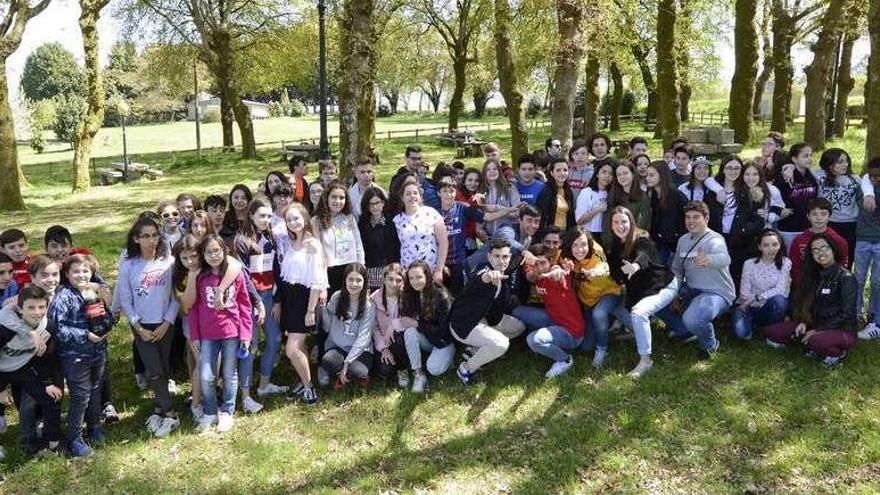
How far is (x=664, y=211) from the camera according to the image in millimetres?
6930

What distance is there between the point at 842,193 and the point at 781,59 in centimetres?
1761

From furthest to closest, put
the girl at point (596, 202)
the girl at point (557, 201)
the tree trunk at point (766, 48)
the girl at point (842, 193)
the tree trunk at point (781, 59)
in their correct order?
the tree trunk at point (766, 48), the tree trunk at point (781, 59), the girl at point (557, 201), the girl at point (596, 202), the girl at point (842, 193)

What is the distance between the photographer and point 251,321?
571 centimetres

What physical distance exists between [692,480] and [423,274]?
274 cm

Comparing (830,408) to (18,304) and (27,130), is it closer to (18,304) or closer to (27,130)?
(18,304)

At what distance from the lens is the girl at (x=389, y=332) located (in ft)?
20.3

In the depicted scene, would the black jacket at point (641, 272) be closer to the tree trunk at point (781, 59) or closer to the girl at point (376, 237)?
the girl at point (376, 237)

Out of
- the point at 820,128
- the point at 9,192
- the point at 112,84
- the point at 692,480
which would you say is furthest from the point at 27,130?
the point at 692,480

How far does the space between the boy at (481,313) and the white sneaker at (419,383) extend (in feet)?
1.13

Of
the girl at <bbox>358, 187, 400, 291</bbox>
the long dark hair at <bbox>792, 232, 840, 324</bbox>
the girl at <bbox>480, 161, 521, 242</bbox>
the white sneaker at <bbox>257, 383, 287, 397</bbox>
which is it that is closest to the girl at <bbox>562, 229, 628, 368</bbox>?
the girl at <bbox>480, 161, 521, 242</bbox>

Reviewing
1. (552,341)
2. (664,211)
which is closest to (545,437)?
(552,341)

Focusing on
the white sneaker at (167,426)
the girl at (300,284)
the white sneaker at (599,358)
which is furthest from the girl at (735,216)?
the white sneaker at (167,426)

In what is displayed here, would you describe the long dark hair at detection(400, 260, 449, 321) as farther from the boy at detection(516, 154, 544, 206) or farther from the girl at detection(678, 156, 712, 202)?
the girl at detection(678, 156, 712, 202)

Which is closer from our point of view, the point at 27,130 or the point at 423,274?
the point at 423,274
